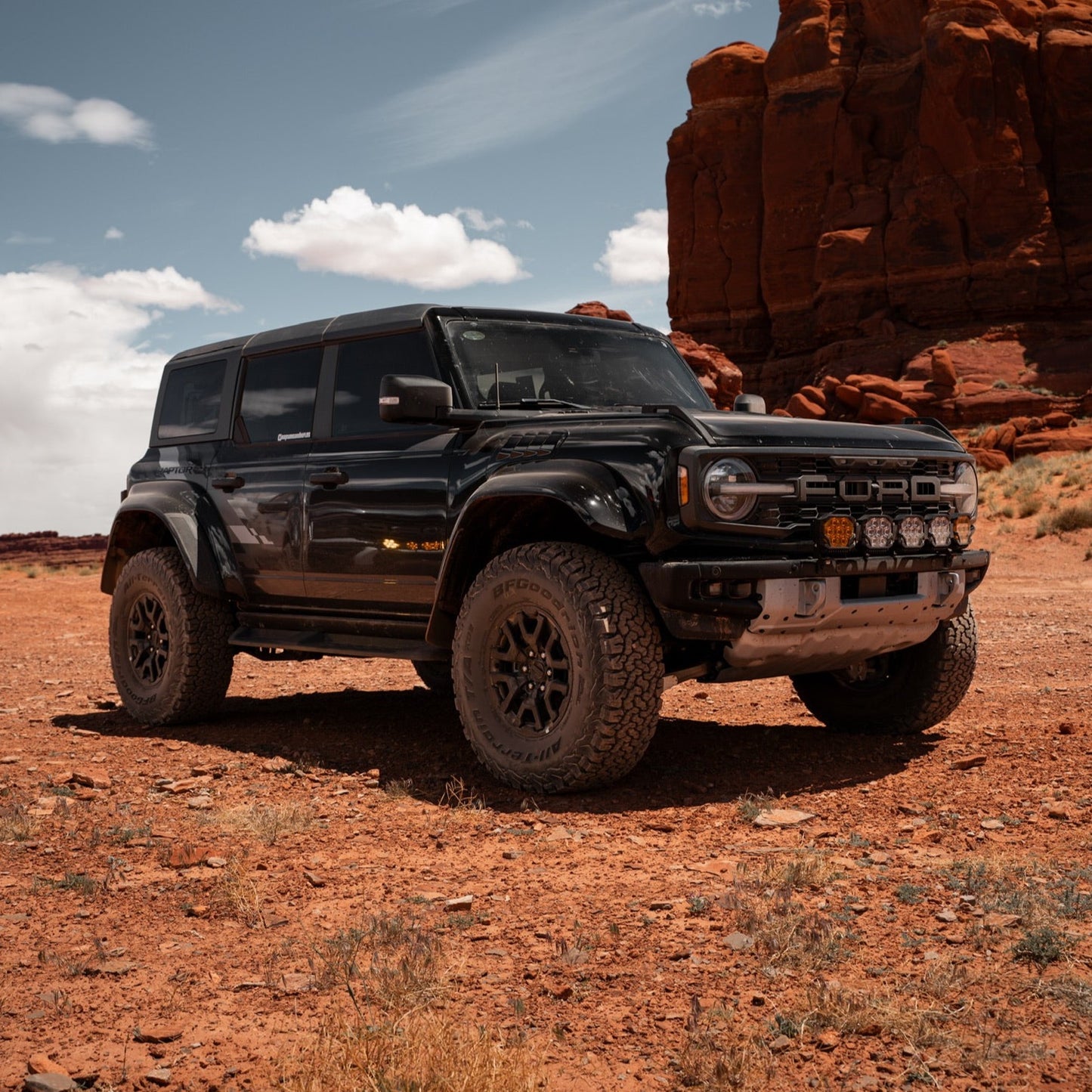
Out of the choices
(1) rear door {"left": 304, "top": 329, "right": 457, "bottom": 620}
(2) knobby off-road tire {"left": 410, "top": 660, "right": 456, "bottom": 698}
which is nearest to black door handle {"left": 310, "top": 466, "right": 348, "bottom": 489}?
(1) rear door {"left": 304, "top": 329, "right": 457, "bottom": 620}

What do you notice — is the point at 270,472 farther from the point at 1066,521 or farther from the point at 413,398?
the point at 1066,521

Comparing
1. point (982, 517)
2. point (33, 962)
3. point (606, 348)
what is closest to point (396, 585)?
point (606, 348)

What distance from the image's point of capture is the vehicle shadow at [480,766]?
5.39 metres

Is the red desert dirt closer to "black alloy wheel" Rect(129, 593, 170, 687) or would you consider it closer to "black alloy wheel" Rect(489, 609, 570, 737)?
"black alloy wheel" Rect(489, 609, 570, 737)

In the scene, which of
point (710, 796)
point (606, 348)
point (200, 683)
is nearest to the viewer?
point (710, 796)

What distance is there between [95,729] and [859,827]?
498 cm

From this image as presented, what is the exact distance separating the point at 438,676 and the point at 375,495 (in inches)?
107

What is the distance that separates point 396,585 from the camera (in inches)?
239

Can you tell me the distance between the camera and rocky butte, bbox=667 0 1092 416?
55.6 meters

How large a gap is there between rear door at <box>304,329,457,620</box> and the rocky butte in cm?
4744

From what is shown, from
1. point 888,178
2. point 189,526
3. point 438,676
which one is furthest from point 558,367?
point 888,178

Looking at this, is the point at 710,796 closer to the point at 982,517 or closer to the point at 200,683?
the point at 200,683

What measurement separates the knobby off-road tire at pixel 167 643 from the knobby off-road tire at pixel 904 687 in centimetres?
343

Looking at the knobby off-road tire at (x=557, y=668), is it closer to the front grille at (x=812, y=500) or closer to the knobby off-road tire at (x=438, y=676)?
the front grille at (x=812, y=500)
